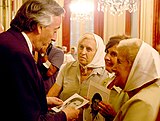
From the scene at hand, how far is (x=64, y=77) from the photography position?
329 centimetres

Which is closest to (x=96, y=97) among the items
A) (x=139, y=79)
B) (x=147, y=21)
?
(x=139, y=79)

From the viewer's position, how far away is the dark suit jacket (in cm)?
194

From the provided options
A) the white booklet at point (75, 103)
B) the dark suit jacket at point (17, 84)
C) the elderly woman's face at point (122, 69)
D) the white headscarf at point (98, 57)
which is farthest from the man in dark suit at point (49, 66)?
the dark suit jacket at point (17, 84)

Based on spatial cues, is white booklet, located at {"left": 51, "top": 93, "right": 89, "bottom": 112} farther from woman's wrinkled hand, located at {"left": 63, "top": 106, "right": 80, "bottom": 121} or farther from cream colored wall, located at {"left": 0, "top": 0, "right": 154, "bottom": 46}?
cream colored wall, located at {"left": 0, "top": 0, "right": 154, "bottom": 46}

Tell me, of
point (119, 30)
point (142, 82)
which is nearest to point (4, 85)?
point (142, 82)

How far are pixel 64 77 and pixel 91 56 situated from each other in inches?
12.5

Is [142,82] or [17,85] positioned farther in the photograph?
[142,82]

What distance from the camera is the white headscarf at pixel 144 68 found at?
214 cm

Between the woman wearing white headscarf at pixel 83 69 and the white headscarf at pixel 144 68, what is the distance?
38.9 inches

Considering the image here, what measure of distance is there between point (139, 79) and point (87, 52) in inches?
47.2

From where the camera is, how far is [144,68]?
214cm

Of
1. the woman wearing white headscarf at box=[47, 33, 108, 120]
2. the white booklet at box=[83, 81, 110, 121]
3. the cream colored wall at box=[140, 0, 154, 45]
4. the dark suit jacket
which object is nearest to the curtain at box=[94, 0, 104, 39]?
the cream colored wall at box=[140, 0, 154, 45]

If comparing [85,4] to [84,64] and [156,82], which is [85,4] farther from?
[156,82]

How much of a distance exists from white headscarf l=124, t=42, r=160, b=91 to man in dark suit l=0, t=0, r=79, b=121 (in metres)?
0.49
